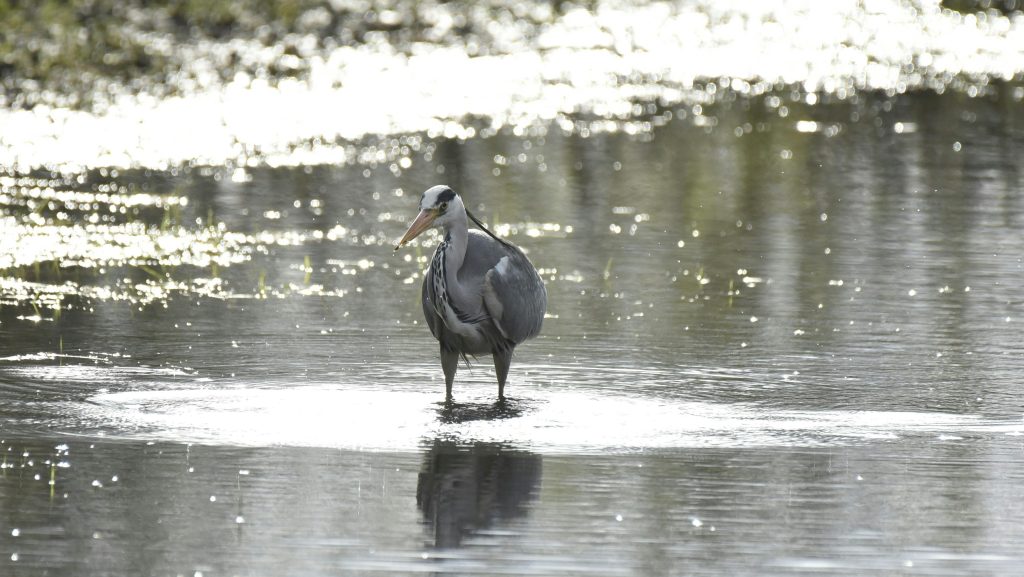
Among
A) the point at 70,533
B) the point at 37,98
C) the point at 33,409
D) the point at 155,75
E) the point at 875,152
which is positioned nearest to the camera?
the point at 70,533

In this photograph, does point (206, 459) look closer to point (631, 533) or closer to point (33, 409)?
point (33, 409)

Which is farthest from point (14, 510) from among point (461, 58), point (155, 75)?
point (461, 58)

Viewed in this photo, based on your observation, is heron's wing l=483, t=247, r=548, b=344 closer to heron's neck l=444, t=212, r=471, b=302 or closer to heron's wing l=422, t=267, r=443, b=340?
heron's neck l=444, t=212, r=471, b=302

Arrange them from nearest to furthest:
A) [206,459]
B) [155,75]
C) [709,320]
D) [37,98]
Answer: [206,459], [709,320], [37,98], [155,75]

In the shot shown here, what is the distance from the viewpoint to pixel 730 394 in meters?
9.14

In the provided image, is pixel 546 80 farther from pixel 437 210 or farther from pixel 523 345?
pixel 437 210

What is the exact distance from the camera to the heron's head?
9.08m

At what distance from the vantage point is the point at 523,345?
10.4 m

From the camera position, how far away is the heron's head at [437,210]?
9078mm

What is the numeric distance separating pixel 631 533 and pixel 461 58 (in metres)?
19.2

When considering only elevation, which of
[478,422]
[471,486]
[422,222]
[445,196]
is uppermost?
[445,196]

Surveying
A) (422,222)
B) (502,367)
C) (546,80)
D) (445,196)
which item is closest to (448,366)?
(502,367)

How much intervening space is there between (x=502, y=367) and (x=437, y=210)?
2.74 feet

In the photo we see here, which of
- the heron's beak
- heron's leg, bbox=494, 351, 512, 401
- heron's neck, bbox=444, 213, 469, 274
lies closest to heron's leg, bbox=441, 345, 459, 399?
heron's leg, bbox=494, 351, 512, 401
